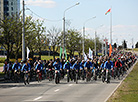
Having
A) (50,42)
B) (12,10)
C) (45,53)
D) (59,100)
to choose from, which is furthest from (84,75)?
(12,10)

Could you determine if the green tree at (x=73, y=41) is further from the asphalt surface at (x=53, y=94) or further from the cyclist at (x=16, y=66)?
the asphalt surface at (x=53, y=94)

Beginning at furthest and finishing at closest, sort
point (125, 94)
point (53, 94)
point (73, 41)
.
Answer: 1. point (73, 41)
2. point (53, 94)
3. point (125, 94)

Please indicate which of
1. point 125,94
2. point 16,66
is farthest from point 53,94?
point 16,66

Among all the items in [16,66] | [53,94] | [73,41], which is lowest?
[53,94]

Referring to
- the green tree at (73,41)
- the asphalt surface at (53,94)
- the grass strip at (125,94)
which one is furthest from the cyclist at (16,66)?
the green tree at (73,41)

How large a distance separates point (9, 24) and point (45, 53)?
64.0 meters

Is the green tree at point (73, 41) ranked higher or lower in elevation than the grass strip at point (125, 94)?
higher

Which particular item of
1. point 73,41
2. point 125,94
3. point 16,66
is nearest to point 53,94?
→ point 125,94

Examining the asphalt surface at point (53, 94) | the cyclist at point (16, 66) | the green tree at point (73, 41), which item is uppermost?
the green tree at point (73, 41)

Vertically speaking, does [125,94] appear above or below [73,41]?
below

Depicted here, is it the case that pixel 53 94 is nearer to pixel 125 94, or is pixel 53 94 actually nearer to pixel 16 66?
pixel 125 94

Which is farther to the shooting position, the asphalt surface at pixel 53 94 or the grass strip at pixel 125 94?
the asphalt surface at pixel 53 94

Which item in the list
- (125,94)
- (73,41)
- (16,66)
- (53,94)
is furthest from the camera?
(73,41)

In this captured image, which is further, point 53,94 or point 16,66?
point 16,66
